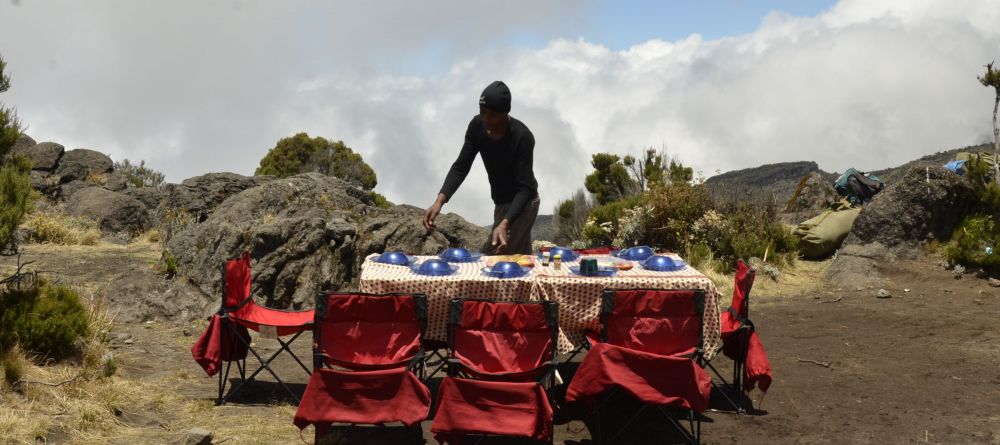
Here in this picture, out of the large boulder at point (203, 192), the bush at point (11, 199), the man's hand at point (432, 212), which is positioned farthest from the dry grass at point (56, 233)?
the man's hand at point (432, 212)

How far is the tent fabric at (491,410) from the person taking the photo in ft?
13.3

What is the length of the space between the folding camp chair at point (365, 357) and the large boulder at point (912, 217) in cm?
727

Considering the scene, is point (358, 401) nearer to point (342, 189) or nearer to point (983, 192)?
point (342, 189)

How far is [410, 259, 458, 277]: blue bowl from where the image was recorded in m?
4.96

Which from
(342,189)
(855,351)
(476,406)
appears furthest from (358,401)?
(342,189)

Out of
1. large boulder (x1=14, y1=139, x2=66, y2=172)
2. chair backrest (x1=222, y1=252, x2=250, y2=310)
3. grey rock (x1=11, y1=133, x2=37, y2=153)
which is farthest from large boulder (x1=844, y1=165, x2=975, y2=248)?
grey rock (x1=11, y1=133, x2=37, y2=153)

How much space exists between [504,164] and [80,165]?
17.2 meters

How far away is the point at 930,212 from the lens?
10.5 metres

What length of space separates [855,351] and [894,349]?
0.31 metres

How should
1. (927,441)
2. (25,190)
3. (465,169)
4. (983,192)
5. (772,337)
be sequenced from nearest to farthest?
1. (927,441)
2. (25,190)
3. (465,169)
4. (772,337)
5. (983,192)

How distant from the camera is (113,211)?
15.7 metres

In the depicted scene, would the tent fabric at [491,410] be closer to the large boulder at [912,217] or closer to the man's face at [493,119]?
the man's face at [493,119]

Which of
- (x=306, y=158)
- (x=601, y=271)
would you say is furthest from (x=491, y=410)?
(x=306, y=158)

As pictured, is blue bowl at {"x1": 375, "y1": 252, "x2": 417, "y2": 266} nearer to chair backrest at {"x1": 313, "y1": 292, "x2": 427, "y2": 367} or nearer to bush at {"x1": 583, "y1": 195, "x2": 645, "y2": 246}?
chair backrest at {"x1": 313, "y1": 292, "x2": 427, "y2": 367}
